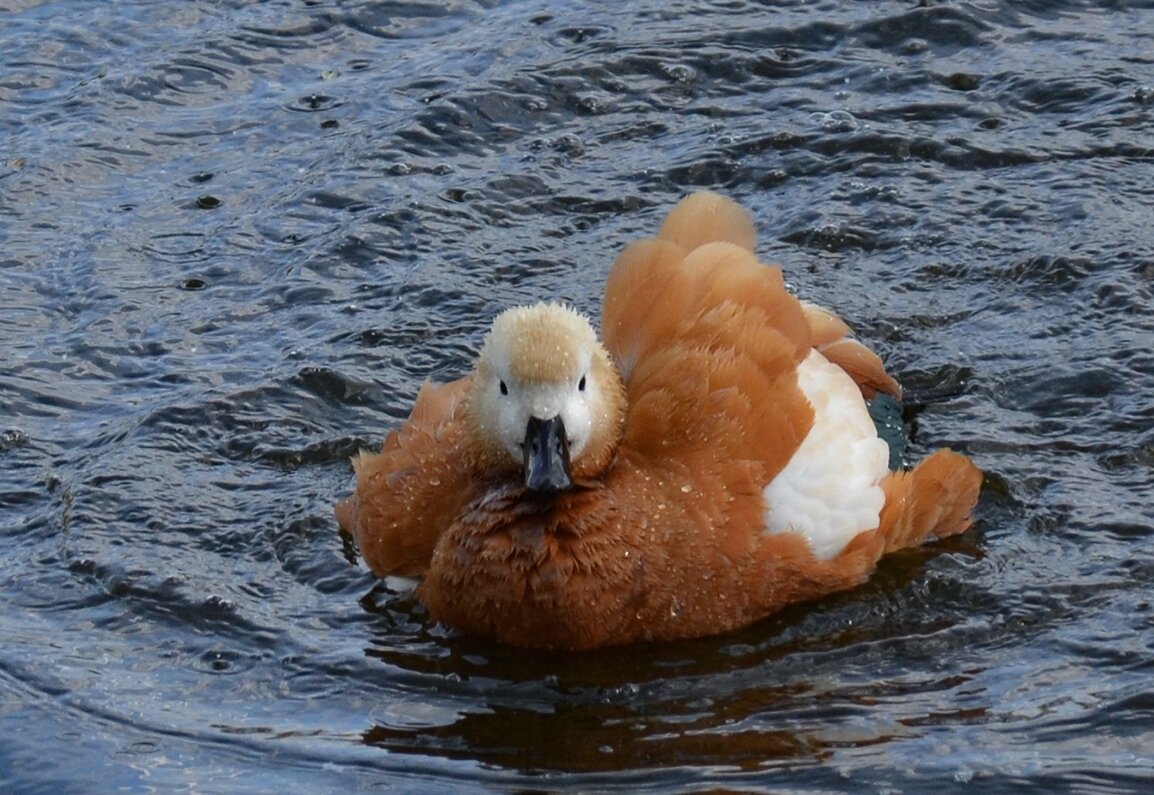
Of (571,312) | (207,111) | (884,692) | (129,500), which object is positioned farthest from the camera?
(207,111)

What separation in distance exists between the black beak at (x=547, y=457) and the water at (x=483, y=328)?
0.59 m

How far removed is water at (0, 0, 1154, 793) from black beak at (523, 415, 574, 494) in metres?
0.59

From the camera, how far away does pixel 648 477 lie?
5758 mm

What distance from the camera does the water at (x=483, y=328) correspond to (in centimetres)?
518

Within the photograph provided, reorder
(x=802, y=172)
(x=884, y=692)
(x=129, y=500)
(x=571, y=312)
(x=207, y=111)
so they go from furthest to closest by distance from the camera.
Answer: (x=207, y=111) → (x=802, y=172) → (x=129, y=500) → (x=571, y=312) → (x=884, y=692)

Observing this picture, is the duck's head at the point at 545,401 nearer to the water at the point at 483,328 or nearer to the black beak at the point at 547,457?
the black beak at the point at 547,457

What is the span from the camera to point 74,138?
29.7 feet

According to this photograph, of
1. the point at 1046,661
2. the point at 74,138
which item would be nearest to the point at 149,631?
Answer: the point at 1046,661

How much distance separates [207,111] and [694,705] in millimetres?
5259

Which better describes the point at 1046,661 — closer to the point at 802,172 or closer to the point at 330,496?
the point at 330,496

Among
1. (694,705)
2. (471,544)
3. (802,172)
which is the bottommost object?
(694,705)

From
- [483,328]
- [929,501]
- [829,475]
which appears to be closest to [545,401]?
[829,475]

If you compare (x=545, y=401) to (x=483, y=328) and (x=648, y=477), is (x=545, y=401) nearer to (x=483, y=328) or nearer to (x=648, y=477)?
(x=648, y=477)

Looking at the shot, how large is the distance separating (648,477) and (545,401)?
20.2 inches
